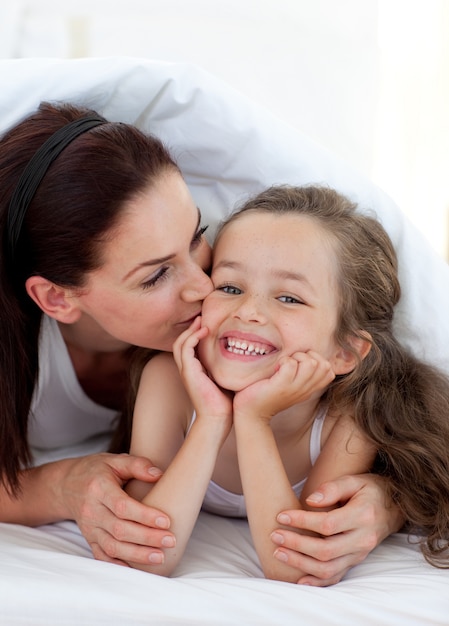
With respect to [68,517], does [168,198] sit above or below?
above

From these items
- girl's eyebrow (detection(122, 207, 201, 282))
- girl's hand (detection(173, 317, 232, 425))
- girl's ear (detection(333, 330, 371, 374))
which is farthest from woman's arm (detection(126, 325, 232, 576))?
girl's ear (detection(333, 330, 371, 374))

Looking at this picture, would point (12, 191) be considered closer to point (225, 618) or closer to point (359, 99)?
point (225, 618)

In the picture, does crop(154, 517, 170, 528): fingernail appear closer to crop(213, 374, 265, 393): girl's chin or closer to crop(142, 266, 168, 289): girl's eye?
crop(213, 374, 265, 393): girl's chin

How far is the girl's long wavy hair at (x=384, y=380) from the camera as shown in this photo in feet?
4.33

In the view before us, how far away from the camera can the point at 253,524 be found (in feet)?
3.97

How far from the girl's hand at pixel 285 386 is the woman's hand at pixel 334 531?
14 centimetres

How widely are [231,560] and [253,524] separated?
4.6 inches

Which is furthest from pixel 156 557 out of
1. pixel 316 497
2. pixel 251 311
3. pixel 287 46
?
pixel 287 46

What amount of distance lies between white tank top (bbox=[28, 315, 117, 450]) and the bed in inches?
1.4

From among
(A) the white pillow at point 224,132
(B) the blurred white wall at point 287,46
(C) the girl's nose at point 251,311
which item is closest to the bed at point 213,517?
(A) the white pillow at point 224,132

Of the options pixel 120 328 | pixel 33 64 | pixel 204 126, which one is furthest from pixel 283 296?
pixel 33 64

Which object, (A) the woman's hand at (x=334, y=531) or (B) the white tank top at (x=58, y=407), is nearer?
(A) the woman's hand at (x=334, y=531)

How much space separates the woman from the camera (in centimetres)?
120

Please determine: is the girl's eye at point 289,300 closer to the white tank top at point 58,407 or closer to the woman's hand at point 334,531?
the woman's hand at point 334,531
